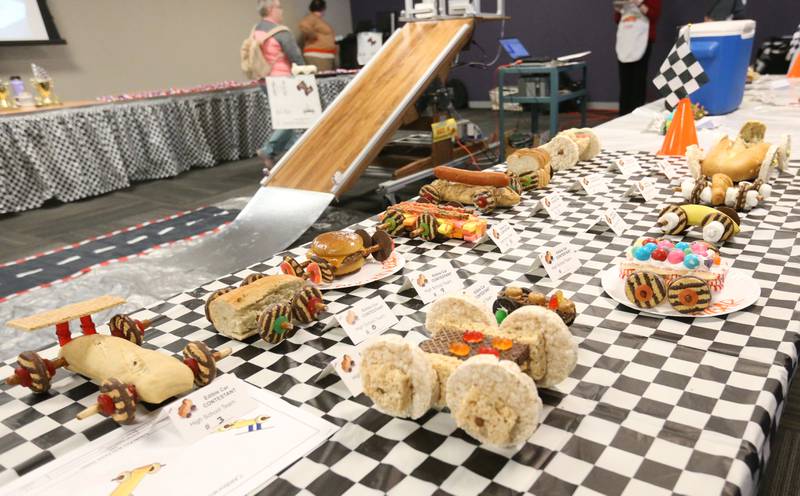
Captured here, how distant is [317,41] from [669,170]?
5866 mm

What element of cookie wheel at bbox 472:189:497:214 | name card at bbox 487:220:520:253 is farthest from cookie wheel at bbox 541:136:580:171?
name card at bbox 487:220:520:253

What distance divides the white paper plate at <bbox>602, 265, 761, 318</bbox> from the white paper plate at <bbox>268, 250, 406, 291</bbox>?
Answer: 492 millimetres

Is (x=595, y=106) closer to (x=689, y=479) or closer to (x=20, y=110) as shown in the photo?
(x=20, y=110)

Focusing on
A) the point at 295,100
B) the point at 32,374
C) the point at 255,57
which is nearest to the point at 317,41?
the point at 255,57

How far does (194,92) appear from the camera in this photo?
A: 16.5ft

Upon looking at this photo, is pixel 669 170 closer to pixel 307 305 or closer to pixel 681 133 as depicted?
pixel 681 133

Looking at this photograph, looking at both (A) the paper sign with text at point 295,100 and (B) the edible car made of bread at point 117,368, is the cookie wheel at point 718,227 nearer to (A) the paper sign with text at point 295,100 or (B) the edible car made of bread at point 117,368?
(B) the edible car made of bread at point 117,368

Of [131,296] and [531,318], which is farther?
[131,296]

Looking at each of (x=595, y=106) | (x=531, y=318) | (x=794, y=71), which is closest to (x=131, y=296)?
(x=531, y=318)

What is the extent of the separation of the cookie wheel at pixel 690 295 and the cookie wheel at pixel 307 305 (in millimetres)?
703

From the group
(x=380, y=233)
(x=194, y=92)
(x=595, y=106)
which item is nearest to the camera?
(x=380, y=233)

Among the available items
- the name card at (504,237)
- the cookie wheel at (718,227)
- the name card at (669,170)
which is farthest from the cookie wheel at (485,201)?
the name card at (669,170)

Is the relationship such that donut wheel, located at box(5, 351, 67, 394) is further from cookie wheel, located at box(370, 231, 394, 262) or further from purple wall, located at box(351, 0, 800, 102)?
purple wall, located at box(351, 0, 800, 102)

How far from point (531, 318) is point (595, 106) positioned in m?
7.17
